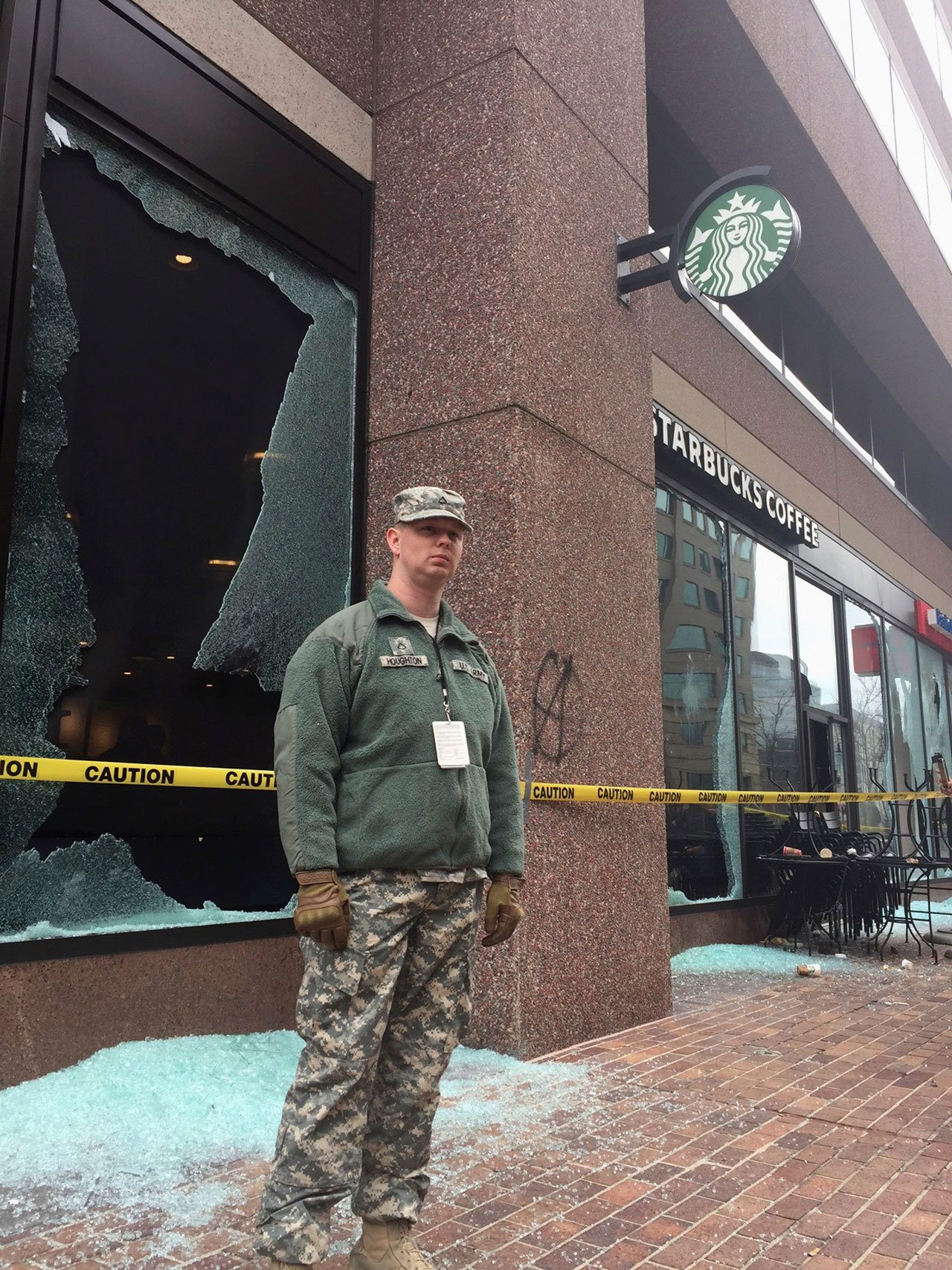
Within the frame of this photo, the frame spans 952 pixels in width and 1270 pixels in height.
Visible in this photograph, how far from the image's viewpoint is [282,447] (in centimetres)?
574

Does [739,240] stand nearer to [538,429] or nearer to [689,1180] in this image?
[538,429]

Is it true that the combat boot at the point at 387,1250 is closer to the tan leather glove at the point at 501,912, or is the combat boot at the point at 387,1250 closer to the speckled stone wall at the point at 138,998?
the tan leather glove at the point at 501,912

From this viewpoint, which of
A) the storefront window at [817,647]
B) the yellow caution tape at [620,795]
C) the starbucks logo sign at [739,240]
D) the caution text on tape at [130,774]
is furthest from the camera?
the storefront window at [817,647]

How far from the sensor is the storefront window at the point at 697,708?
9000 millimetres

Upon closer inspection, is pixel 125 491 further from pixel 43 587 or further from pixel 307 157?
pixel 307 157

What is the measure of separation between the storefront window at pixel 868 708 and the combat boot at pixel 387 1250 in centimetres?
1261

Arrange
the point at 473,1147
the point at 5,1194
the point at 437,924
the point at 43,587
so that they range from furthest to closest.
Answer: the point at 43,587, the point at 473,1147, the point at 5,1194, the point at 437,924

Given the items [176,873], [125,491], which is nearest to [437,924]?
[176,873]

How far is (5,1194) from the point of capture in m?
3.27

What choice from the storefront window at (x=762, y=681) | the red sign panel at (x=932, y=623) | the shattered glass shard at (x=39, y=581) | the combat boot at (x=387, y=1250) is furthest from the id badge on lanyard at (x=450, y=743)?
the red sign panel at (x=932, y=623)

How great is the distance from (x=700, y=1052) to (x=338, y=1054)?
3397 mm

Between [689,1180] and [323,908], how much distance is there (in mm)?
1873

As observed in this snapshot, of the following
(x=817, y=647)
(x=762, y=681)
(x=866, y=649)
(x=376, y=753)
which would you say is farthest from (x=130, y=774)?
(x=866, y=649)

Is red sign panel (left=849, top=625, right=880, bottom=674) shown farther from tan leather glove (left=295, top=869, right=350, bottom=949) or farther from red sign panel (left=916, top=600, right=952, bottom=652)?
tan leather glove (left=295, top=869, right=350, bottom=949)
